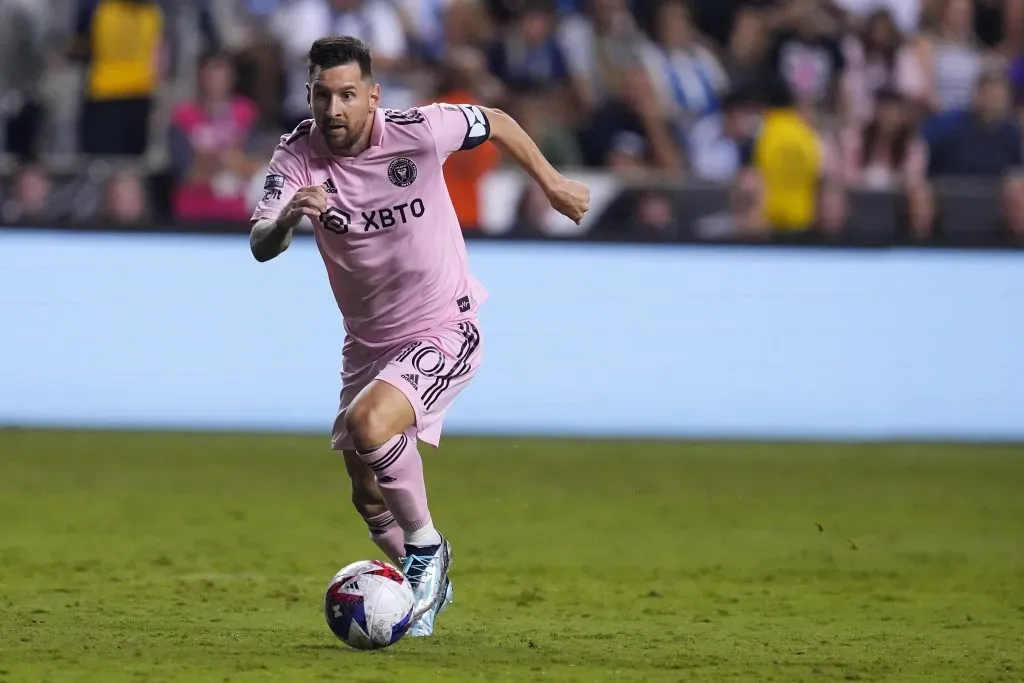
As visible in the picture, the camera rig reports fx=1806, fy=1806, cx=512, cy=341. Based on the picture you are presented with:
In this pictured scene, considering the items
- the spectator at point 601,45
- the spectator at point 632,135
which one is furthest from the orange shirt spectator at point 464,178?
the spectator at point 601,45

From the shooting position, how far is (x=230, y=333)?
44.0 feet

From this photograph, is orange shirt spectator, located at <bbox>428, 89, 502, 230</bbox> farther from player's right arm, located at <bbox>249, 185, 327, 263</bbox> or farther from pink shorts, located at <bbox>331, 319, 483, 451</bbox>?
player's right arm, located at <bbox>249, 185, 327, 263</bbox>

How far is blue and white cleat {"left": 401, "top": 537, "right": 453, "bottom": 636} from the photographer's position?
662cm

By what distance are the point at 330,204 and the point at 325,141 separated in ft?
0.78

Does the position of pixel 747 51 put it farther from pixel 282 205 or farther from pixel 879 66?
pixel 282 205

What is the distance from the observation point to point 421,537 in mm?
6688

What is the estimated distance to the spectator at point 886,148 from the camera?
16.1 meters

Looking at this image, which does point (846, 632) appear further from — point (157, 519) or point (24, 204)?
point (24, 204)

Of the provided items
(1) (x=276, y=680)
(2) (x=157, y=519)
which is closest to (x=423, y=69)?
(2) (x=157, y=519)

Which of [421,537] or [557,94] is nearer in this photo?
[421,537]

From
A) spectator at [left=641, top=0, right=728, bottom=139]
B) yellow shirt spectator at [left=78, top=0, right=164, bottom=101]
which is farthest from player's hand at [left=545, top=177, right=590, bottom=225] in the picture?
yellow shirt spectator at [left=78, top=0, right=164, bottom=101]

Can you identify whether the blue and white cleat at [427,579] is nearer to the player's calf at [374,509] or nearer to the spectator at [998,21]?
the player's calf at [374,509]

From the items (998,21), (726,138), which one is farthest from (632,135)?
(998,21)

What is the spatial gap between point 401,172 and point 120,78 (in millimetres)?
9482
